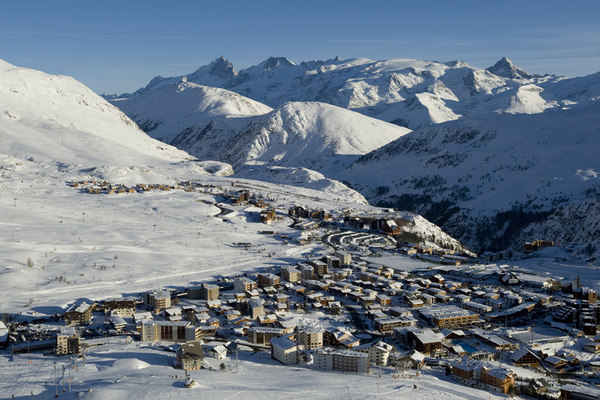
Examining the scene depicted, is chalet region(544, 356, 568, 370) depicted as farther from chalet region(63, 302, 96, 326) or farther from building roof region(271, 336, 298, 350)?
chalet region(63, 302, 96, 326)

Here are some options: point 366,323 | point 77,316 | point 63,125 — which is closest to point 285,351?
point 366,323

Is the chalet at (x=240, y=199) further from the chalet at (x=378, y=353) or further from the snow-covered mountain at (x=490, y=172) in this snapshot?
the chalet at (x=378, y=353)

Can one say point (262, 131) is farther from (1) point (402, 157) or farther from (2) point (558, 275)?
(2) point (558, 275)

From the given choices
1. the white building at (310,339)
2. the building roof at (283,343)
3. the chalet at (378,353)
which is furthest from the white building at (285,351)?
the chalet at (378,353)

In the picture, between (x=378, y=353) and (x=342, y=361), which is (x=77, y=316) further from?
(x=378, y=353)

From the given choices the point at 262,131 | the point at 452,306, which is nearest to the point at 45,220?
the point at 452,306

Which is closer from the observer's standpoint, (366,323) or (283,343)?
(283,343)
